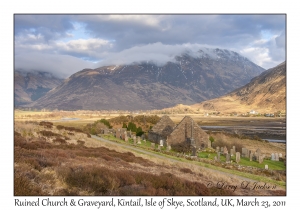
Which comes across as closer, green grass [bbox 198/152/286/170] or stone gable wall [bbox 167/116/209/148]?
green grass [bbox 198/152/286/170]

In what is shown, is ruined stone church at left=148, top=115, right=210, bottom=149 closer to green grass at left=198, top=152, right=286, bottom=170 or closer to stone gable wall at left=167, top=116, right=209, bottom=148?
stone gable wall at left=167, top=116, right=209, bottom=148

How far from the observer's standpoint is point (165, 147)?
3516 centimetres

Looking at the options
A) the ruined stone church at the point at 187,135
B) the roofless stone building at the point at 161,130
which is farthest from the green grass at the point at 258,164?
the roofless stone building at the point at 161,130

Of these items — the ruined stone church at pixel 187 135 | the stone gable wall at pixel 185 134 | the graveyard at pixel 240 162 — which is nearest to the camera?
the graveyard at pixel 240 162

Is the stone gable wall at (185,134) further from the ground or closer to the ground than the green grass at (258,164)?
further from the ground

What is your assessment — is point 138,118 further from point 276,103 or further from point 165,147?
point 276,103

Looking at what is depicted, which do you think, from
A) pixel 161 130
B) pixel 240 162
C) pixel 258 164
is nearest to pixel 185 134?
pixel 161 130

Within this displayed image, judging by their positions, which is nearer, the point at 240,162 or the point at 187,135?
the point at 240,162

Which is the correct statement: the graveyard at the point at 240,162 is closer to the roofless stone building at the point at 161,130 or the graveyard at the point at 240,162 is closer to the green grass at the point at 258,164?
the green grass at the point at 258,164

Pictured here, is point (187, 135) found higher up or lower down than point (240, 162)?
higher up

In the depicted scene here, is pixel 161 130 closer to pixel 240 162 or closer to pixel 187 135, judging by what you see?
pixel 187 135

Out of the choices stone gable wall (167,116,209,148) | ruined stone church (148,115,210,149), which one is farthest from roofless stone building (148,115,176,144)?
stone gable wall (167,116,209,148)
